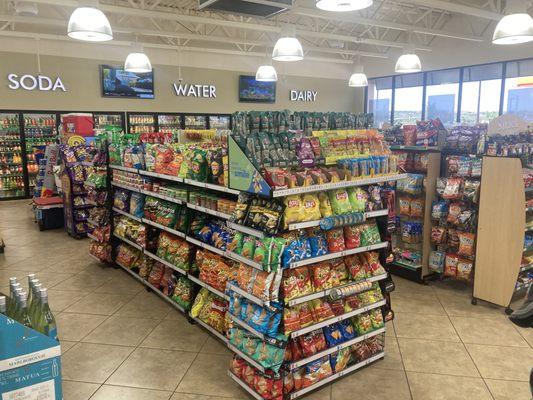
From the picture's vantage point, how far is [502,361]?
3.66 metres

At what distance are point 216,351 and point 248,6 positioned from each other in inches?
117

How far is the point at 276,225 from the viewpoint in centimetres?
289

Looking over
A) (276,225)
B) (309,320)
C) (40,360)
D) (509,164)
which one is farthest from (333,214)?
(509,164)

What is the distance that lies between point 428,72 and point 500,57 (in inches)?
98.4

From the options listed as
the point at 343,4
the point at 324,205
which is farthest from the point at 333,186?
the point at 343,4

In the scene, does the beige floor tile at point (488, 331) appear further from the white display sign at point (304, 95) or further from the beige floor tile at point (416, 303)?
the white display sign at point (304, 95)

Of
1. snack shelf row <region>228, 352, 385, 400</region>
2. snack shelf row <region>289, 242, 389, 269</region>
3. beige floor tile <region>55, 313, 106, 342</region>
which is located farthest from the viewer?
beige floor tile <region>55, 313, 106, 342</region>

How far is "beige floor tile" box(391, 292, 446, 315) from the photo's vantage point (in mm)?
4680

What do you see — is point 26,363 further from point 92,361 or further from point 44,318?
point 92,361

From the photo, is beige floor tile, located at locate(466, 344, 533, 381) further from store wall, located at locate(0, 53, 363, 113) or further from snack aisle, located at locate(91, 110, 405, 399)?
store wall, located at locate(0, 53, 363, 113)

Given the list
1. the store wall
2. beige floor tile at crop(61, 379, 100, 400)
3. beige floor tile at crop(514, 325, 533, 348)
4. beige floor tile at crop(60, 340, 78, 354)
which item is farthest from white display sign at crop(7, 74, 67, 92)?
beige floor tile at crop(514, 325, 533, 348)

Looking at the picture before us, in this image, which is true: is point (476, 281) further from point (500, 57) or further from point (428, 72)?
point (428, 72)

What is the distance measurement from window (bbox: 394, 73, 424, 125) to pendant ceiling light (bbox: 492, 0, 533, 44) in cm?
994

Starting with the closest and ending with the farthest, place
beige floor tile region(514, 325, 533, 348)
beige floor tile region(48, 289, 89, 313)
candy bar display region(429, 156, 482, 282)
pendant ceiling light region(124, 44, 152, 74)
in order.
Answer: beige floor tile region(514, 325, 533, 348) < beige floor tile region(48, 289, 89, 313) < candy bar display region(429, 156, 482, 282) < pendant ceiling light region(124, 44, 152, 74)
